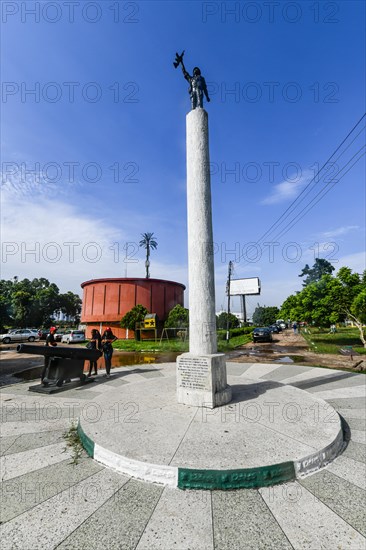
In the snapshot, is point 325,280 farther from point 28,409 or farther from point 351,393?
point 28,409

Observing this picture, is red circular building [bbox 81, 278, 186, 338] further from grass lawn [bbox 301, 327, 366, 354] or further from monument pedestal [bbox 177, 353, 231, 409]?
monument pedestal [bbox 177, 353, 231, 409]

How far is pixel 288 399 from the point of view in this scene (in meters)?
6.03

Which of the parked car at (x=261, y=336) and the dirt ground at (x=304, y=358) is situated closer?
the dirt ground at (x=304, y=358)

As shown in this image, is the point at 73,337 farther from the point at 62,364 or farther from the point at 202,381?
the point at 202,381

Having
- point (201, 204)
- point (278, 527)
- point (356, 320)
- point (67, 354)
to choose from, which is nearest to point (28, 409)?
point (67, 354)

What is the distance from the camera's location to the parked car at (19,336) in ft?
98.2

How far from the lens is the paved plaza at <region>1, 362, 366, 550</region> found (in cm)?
257

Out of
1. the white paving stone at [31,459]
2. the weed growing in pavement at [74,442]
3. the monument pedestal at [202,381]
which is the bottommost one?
the white paving stone at [31,459]

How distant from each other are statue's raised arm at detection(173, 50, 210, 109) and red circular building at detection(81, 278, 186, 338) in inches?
1082

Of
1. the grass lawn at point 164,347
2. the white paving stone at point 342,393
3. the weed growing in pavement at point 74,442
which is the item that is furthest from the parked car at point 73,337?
the white paving stone at point 342,393

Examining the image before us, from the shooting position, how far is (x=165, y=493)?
3246mm

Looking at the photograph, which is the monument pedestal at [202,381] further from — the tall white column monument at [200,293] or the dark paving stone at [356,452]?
the dark paving stone at [356,452]

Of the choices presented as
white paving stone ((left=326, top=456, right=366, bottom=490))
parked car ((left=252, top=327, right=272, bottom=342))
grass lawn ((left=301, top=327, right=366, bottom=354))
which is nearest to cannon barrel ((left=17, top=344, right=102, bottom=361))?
white paving stone ((left=326, top=456, right=366, bottom=490))

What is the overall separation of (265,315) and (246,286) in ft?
158
